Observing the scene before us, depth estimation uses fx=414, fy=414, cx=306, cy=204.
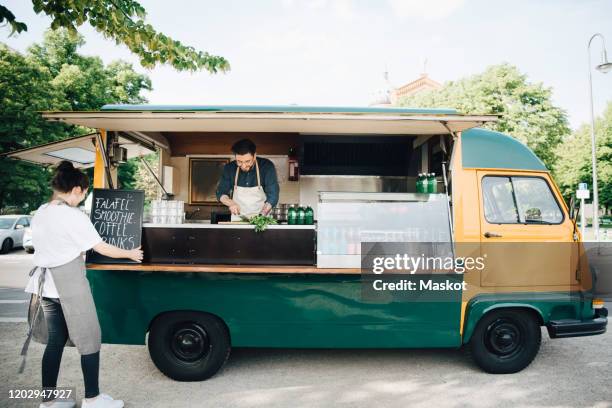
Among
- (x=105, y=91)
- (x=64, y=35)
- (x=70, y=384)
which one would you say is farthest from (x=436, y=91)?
(x=70, y=384)

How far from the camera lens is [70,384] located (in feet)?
13.1

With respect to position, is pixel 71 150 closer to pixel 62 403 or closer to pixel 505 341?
pixel 62 403

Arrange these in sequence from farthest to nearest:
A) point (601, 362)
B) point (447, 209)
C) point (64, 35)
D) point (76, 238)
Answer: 1. point (64, 35)
2. point (601, 362)
3. point (447, 209)
4. point (76, 238)

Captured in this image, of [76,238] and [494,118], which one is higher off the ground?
[494,118]

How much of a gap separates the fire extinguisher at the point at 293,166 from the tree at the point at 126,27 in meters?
1.59

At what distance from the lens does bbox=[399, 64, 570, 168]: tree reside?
19531 mm

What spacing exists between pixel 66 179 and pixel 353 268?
2554mm

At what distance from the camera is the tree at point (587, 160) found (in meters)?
30.5

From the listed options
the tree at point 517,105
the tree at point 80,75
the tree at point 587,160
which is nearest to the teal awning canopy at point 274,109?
the tree at point 517,105

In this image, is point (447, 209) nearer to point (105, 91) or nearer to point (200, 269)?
point (200, 269)

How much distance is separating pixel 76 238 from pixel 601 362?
540cm

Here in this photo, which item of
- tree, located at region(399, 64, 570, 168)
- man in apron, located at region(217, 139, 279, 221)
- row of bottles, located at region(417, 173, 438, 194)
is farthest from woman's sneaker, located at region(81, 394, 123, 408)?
tree, located at region(399, 64, 570, 168)

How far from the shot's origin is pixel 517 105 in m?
20.2

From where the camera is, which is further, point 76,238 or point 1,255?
point 1,255
